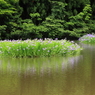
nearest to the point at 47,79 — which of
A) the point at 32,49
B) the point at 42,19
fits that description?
the point at 32,49

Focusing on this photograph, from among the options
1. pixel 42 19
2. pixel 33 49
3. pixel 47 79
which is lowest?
pixel 47 79

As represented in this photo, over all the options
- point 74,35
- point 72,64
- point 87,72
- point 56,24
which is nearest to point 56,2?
point 56,24

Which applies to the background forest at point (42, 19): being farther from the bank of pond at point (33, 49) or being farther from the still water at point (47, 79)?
the still water at point (47, 79)

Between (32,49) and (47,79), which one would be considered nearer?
(47,79)

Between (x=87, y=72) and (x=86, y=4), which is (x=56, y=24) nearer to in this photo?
(x=86, y=4)

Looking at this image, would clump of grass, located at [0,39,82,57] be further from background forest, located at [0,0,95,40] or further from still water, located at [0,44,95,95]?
background forest, located at [0,0,95,40]

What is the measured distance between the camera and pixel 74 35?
19.0m

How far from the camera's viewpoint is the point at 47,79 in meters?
5.52

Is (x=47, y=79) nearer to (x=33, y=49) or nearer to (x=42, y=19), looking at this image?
(x=33, y=49)

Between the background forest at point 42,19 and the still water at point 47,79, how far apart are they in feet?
31.1

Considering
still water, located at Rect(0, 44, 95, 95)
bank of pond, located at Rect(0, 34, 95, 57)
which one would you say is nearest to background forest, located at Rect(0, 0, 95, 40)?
bank of pond, located at Rect(0, 34, 95, 57)

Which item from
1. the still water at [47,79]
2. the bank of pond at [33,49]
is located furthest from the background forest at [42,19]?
the still water at [47,79]

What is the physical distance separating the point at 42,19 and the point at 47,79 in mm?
14037

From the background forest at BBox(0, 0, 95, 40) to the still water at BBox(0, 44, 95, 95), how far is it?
31.1ft
